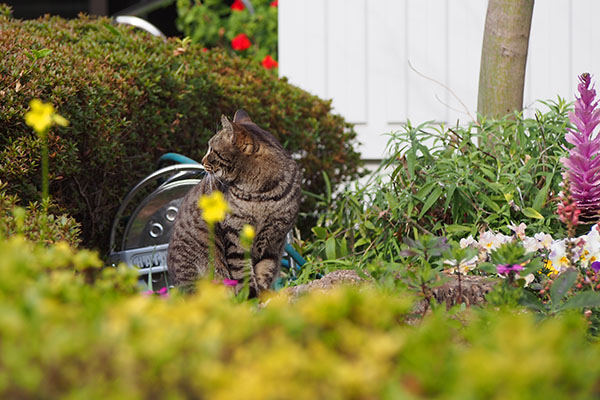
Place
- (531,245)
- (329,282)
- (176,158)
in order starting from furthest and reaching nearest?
(176,158) < (531,245) < (329,282)

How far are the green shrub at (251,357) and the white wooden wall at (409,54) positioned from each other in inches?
162

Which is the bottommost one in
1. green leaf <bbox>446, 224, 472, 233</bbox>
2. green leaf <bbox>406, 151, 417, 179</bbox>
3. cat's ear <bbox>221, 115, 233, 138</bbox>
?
green leaf <bbox>446, 224, 472, 233</bbox>

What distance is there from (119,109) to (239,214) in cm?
70

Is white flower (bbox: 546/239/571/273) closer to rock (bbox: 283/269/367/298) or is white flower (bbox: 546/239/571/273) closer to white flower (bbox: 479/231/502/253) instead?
white flower (bbox: 479/231/502/253)

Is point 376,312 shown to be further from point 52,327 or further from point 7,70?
point 7,70

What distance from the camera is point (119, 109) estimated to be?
296cm

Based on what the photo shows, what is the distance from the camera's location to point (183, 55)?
11.8 ft

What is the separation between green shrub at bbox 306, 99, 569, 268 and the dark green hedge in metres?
0.84

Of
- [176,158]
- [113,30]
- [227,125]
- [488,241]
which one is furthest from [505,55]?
[113,30]

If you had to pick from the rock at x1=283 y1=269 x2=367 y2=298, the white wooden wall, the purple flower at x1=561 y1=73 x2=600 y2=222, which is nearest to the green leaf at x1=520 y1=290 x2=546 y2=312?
the rock at x1=283 y1=269 x2=367 y2=298

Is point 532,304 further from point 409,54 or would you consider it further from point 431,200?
point 409,54

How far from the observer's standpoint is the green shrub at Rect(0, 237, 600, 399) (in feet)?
2.31

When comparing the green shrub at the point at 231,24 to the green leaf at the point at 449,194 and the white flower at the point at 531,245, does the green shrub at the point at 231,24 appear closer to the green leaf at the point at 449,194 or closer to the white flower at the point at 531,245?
the green leaf at the point at 449,194

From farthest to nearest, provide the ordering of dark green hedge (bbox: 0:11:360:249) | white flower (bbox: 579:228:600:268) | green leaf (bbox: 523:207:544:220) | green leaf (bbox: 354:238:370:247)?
1. green leaf (bbox: 354:238:370:247)
2. green leaf (bbox: 523:207:544:220)
3. dark green hedge (bbox: 0:11:360:249)
4. white flower (bbox: 579:228:600:268)
